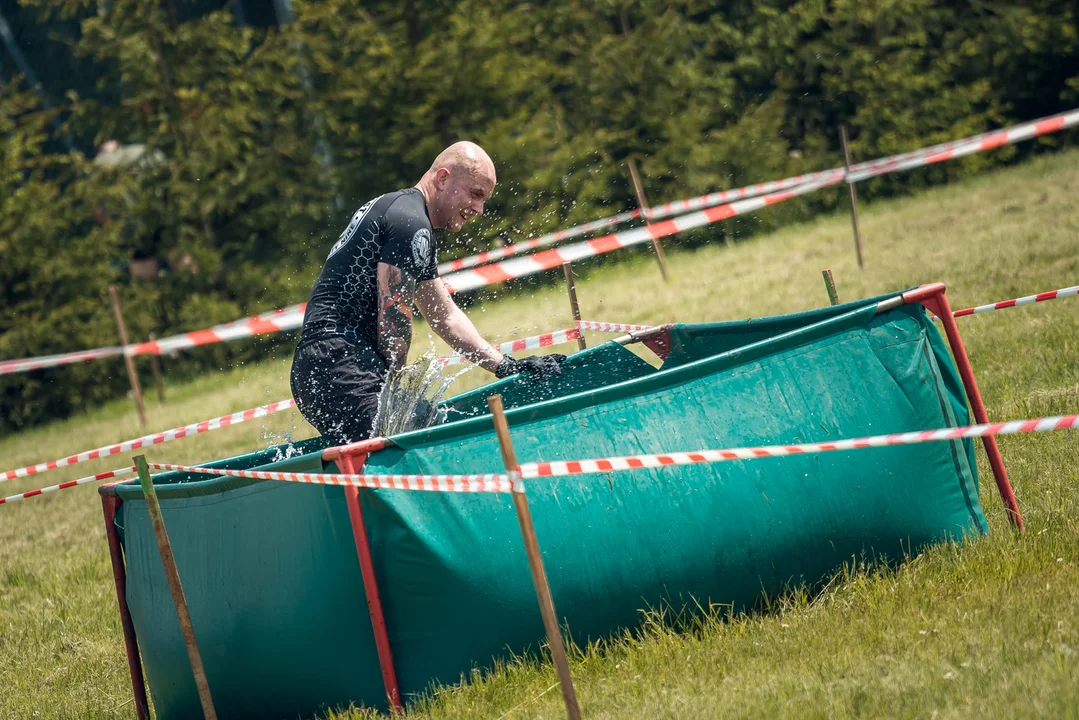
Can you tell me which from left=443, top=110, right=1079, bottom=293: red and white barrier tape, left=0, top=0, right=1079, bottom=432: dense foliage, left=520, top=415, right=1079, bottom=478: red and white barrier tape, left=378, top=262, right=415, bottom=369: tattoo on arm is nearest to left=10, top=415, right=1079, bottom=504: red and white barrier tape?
left=520, top=415, right=1079, bottom=478: red and white barrier tape

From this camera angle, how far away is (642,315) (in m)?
13.1

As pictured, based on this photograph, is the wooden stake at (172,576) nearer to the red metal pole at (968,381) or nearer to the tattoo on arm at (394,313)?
the tattoo on arm at (394,313)

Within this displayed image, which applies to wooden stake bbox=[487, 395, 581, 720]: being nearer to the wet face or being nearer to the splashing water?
the splashing water

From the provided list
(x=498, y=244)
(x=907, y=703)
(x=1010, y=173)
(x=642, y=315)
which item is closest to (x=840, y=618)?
(x=907, y=703)

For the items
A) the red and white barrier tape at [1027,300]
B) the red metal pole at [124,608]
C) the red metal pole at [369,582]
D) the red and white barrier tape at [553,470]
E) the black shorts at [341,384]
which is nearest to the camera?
the red and white barrier tape at [553,470]

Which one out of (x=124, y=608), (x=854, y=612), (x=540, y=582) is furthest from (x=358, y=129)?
(x=540, y=582)

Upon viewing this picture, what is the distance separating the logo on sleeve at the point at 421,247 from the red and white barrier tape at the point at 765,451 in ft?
3.31

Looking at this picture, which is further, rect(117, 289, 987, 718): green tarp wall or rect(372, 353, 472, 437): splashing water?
rect(372, 353, 472, 437): splashing water

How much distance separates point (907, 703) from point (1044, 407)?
3.39 m

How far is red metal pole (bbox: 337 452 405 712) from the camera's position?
407 centimetres

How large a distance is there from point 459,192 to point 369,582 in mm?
1629

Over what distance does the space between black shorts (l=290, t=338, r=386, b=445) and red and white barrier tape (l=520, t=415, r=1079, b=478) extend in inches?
36.6

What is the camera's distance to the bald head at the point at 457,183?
4.78m

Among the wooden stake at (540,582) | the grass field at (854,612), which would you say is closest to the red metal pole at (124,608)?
the grass field at (854,612)
